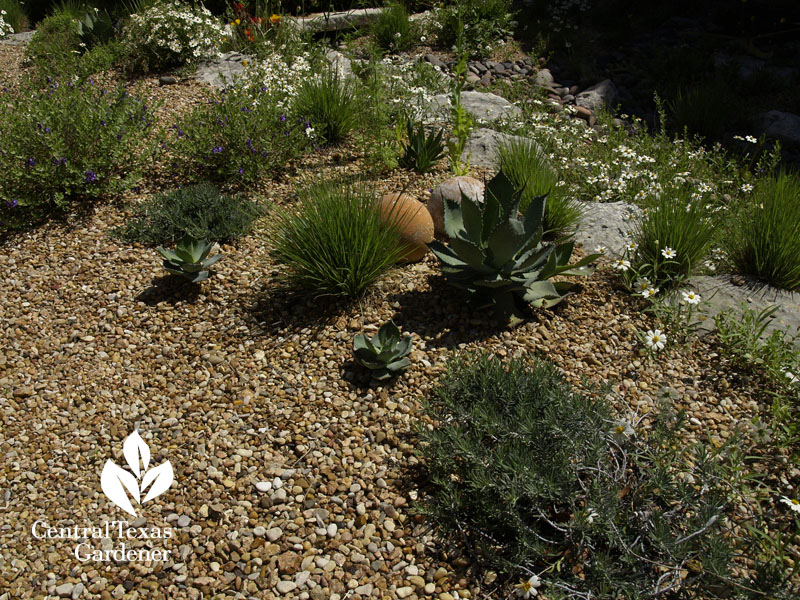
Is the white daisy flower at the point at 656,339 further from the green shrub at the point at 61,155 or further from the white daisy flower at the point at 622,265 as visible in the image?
the green shrub at the point at 61,155

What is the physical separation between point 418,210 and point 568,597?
258 centimetres

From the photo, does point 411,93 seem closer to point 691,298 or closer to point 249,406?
point 691,298

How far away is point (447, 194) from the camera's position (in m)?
4.34

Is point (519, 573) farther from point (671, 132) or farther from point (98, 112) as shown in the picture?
point (671, 132)

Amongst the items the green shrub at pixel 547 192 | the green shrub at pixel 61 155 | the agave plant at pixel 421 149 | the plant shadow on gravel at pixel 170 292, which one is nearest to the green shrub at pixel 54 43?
the green shrub at pixel 61 155

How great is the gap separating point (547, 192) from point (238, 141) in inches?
103

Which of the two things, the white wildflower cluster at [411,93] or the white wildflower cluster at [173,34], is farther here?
the white wildflower cluster at [173,34]

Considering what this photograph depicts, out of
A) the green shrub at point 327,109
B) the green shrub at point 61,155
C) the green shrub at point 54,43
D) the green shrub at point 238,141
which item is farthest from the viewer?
the green shrub at point 54,43

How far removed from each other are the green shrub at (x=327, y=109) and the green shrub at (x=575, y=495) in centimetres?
346

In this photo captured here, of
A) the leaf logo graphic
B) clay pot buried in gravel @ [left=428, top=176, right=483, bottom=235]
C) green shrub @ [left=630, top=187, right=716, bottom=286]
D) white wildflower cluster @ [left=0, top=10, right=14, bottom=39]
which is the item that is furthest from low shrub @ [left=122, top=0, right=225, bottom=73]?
green shrub @ [left=630, top=187, right=716, bottom=286]

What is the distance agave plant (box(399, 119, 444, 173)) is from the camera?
16.0 feet

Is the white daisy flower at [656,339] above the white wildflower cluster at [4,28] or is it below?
below

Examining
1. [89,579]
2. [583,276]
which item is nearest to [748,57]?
[583,276]

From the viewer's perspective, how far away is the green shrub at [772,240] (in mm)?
3684
